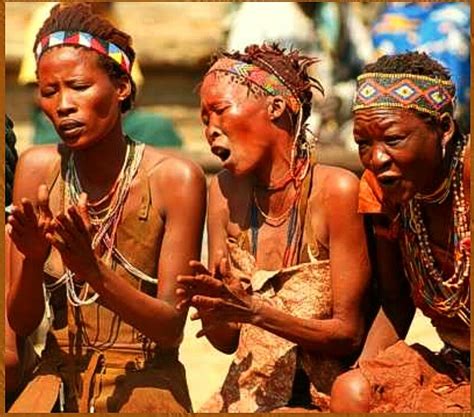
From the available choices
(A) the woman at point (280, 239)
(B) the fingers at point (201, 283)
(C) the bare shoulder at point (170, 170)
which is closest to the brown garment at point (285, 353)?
→ (A) the woman at point (280, 239)

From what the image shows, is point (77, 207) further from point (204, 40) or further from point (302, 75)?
point (204, 40)

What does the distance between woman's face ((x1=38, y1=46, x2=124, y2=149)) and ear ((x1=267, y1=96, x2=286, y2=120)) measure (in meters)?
0.59

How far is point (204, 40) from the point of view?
1756cm

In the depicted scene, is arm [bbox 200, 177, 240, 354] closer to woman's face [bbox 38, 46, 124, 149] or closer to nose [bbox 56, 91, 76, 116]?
woman's face [bbox 38, 46, 124, 149]

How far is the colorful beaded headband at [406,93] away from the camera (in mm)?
7113

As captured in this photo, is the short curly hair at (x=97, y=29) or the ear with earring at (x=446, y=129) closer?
the ear with earring at (x=446, y=129)

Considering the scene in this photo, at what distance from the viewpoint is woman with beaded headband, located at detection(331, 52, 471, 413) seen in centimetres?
710

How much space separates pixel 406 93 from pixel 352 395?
1.10 m

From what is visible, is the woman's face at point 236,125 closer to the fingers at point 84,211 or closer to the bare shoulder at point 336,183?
the bare shoulder at point 336,183

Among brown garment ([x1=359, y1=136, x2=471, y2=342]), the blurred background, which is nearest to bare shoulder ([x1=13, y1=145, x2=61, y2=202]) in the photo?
brown garment ([x1=359, y1=136, x2=471, y2=342])

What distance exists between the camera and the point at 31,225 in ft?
22.7

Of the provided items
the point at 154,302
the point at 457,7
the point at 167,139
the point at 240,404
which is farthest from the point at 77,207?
the point at 457,7

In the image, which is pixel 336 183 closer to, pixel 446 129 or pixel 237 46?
pixel 446 129

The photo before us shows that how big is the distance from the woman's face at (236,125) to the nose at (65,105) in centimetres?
52
